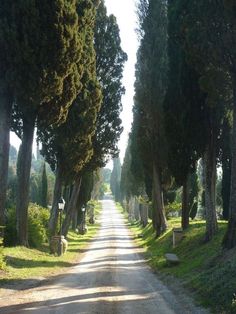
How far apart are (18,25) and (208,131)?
844cm

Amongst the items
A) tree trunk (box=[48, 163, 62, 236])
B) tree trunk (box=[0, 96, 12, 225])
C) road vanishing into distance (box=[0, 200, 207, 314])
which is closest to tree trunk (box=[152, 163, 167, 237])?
tree trunk (box=[48, 163, 62, 236])

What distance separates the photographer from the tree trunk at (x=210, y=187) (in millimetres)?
20938

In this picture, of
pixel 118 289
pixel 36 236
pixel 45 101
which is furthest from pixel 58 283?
pixel 36 236

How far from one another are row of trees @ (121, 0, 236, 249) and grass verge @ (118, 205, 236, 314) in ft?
3.22

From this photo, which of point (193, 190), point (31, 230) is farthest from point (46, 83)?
point (193, 190)

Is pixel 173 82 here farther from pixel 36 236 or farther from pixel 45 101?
pixel 36 236

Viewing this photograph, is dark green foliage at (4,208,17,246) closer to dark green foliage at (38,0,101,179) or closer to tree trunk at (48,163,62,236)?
dark green foliage at (38,0,101,179)

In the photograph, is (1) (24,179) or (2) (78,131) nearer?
(1) (24,179)

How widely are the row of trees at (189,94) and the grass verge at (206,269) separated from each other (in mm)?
982

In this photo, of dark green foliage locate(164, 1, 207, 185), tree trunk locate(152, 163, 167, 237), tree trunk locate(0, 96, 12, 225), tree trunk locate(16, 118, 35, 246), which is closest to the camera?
tree trunk locate(0, 96, 12, 225)

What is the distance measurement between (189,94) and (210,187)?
3863 mm

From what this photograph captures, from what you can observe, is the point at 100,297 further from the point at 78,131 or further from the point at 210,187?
the point at 78,131

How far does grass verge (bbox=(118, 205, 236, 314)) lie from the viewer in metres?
11.0

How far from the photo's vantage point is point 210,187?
70.6 feet
